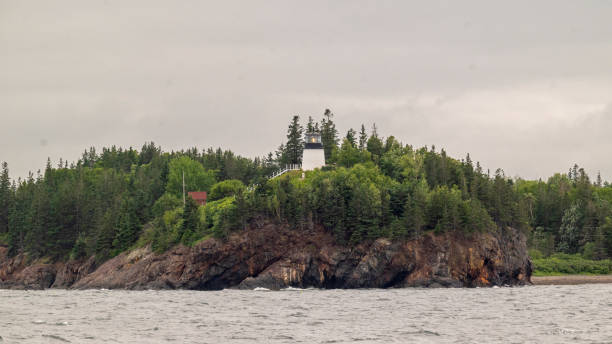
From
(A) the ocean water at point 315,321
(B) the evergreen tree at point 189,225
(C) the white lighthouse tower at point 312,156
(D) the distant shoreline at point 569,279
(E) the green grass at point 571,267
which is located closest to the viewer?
(A) the ocean water at point 315,321

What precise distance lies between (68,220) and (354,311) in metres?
108

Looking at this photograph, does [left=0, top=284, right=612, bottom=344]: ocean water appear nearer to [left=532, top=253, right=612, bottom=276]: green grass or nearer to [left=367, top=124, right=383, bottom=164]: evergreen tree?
[left=532, top=253, right=612, bottom=276]: green grass

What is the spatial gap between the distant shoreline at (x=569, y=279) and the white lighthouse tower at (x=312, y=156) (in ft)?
175

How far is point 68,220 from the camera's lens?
157m

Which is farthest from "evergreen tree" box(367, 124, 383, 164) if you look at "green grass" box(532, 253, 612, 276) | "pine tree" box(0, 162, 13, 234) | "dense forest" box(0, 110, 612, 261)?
"pine tree" box(0, 162, 13, 234)

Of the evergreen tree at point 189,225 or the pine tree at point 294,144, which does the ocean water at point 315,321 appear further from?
the pine tree at point 294,144

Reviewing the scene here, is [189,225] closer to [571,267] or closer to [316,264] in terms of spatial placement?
[316,264]

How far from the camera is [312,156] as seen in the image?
168m

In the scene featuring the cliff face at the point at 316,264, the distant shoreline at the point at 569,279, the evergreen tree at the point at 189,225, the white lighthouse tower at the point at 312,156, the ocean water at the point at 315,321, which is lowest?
the distant shoreline at the point at 569,279

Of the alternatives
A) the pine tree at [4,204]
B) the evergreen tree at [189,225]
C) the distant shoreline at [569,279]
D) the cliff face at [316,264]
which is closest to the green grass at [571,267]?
the distant shoreline at [569,279]

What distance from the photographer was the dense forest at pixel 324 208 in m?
121

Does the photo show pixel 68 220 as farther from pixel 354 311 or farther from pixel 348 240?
pixel 354 311

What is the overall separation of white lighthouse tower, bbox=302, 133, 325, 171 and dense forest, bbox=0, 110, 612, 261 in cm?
494

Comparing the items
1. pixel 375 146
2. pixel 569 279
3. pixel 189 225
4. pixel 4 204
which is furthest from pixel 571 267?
pixel 4 204
